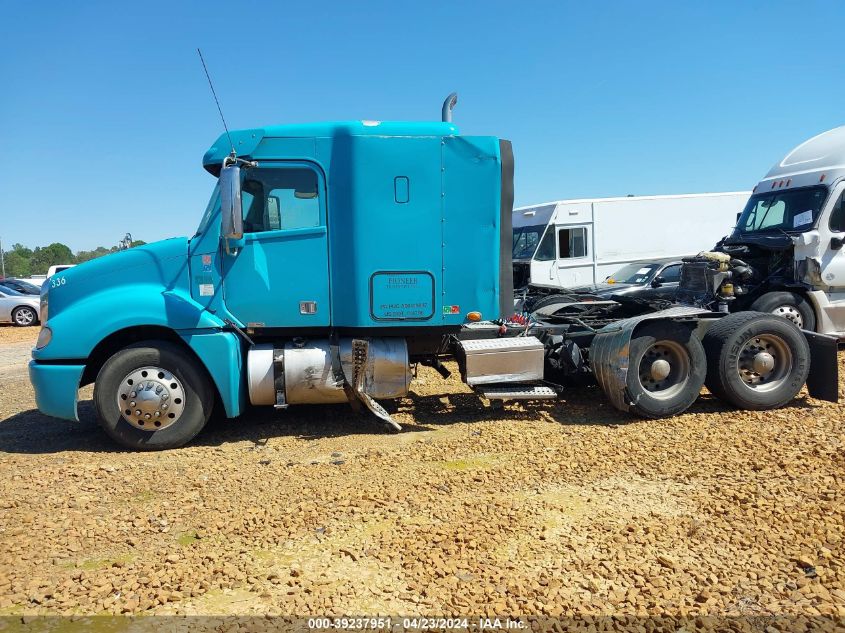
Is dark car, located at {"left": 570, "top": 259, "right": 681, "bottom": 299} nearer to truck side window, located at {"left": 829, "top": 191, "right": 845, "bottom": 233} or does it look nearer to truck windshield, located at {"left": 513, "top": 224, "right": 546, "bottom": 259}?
truck windshield, located at {"left": 513, "top": 224, "right": 546, "bottom": 259}

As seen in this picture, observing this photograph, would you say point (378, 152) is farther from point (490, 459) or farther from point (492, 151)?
point (490, 459)

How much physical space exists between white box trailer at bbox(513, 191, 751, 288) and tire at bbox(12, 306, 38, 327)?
637 inches

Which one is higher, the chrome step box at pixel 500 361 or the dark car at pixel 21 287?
the dark car at pixel 21 287

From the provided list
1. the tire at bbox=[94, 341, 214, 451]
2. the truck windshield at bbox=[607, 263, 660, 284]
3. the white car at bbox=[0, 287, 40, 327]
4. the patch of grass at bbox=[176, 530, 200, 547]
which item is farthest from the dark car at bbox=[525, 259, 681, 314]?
the white car at bbox=[0, 287, 40, 327]

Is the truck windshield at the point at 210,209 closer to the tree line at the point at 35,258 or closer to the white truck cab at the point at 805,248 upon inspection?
the white truck cab at the point at 805,248

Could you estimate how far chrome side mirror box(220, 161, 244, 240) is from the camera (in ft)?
17.2

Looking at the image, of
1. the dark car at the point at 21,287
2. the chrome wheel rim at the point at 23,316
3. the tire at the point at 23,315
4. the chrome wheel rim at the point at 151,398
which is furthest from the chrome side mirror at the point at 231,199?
the dark car at the point at 21,287

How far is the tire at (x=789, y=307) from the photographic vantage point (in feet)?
30.1

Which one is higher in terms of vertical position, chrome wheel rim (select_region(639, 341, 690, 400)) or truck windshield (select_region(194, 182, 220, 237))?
truck windshield (select_region(194, 182, 220, 237))

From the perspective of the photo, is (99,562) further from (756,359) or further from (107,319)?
(756,359)

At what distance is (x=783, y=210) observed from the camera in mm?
9680

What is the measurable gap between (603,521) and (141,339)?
4.50 metres

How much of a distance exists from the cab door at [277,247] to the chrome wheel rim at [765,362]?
458 centimetres

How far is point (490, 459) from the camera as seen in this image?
5066 mm
